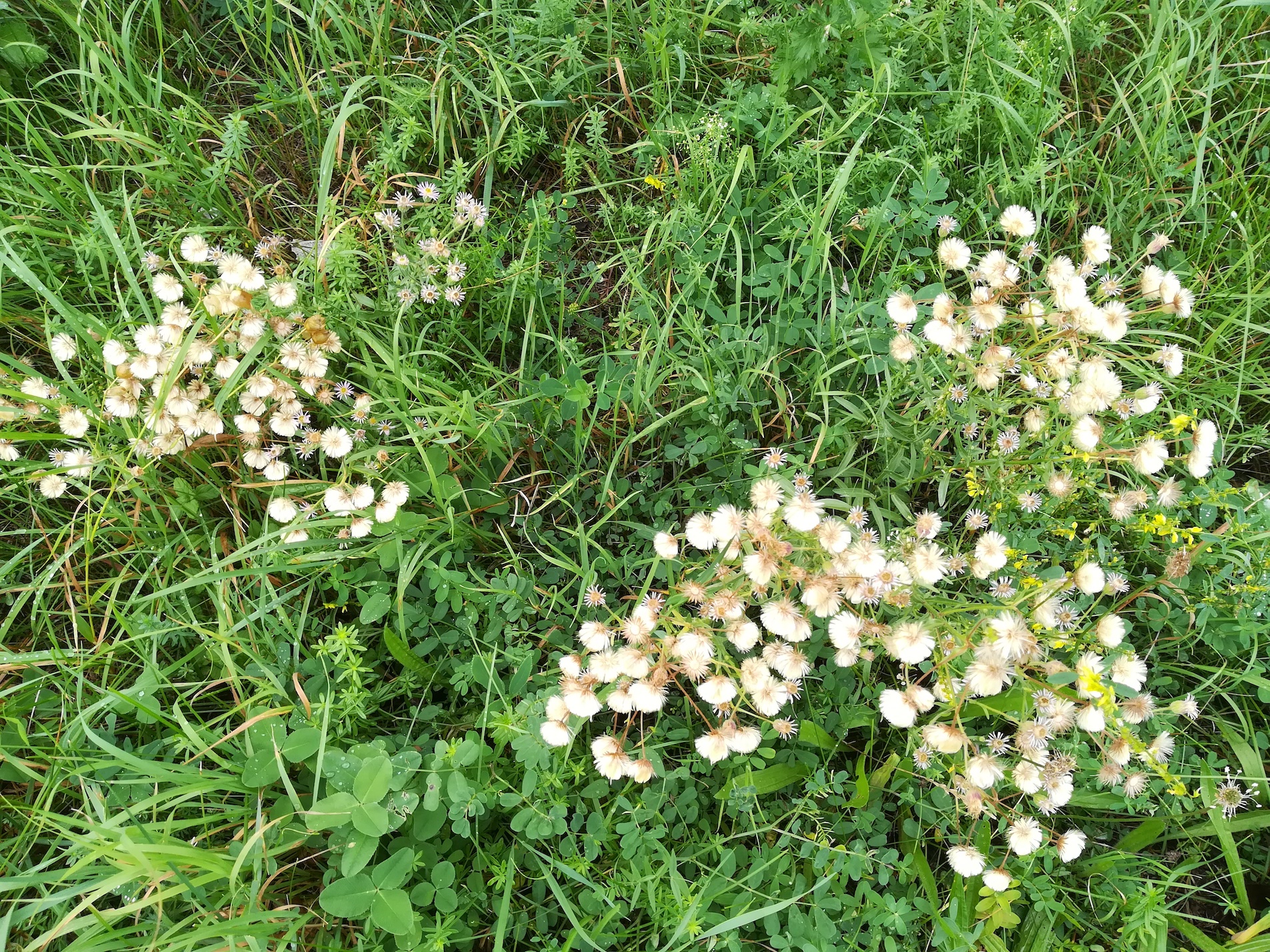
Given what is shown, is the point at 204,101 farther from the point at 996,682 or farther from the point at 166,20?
the point at 996,682

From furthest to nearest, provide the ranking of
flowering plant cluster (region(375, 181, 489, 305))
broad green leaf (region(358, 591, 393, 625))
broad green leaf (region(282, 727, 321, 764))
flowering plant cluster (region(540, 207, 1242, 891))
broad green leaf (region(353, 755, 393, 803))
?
1. flowering plant cluster (region(375, 181, 489, 305))
2. broad green leaf (region(358, 591, 393, 625))
3. broad green leaf (region(282, 727, 321, 764))
4. broad green leaf (region(353, 755, 393, 803))
5. flowering plant cluster (region(540, 207, 1242, 891))

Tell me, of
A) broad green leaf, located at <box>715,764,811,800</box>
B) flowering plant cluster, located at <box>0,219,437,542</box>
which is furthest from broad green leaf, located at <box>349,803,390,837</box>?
broad green leaf, located at <box>715,764,811,800</box>

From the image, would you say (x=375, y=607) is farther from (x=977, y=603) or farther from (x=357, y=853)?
(x=977, y=603)

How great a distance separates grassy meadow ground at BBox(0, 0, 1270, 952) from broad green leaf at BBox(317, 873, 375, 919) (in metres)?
0.01

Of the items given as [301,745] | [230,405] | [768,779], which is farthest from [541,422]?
[768,779]

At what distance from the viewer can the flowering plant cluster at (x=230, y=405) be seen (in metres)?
2.09

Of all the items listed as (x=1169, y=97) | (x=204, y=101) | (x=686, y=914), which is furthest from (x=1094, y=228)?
(x=204, y=101)

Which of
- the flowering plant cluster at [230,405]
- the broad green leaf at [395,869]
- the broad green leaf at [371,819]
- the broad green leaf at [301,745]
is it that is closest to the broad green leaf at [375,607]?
the flowering plant cluster at [230,405]

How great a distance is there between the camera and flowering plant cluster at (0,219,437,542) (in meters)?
2.09

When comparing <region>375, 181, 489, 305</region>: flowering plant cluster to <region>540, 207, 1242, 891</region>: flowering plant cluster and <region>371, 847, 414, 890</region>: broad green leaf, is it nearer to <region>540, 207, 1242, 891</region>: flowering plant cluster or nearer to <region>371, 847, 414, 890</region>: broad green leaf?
<region>540, 207, 1242, 891</region>: flowering plant cluster

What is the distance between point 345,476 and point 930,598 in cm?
150

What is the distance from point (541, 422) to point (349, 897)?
4.30ft

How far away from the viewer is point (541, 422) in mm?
2355

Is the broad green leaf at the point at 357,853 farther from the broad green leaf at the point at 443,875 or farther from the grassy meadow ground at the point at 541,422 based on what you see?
the broad green leaf at the point at 443,875
